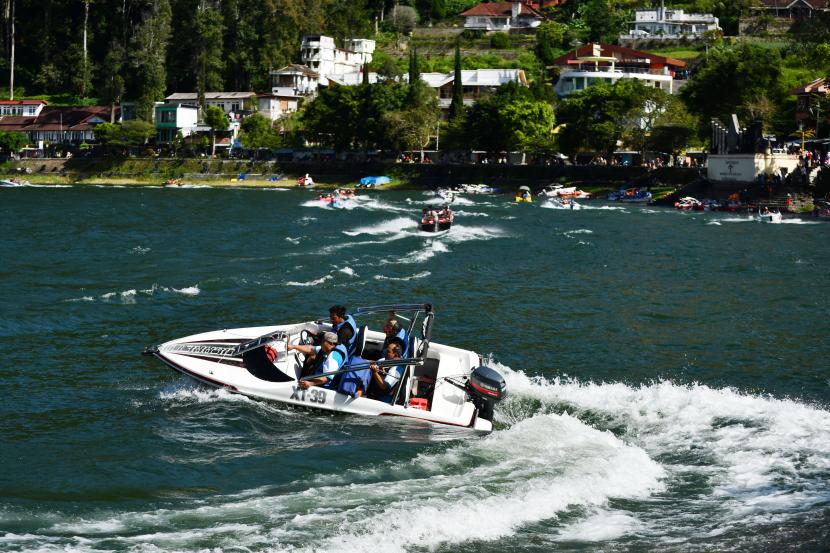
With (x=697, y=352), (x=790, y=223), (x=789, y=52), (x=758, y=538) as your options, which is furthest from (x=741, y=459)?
(x=789, y=52)

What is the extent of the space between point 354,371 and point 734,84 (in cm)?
10077

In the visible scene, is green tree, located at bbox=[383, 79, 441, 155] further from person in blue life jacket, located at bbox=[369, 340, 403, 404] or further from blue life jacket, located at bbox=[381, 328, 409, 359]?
person in blue life jacket, located at bbox=[369, 340, 403, 404]

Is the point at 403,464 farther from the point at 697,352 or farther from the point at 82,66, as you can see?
the point at 82,66

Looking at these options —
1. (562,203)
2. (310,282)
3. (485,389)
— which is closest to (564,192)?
(562,203)

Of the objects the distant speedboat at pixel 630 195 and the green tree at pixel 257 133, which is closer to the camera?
the distant speedboat at pixel 630 195

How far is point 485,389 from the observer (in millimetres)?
24594

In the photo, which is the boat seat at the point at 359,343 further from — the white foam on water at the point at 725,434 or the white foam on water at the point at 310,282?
the white foam on water at the point at 310,282

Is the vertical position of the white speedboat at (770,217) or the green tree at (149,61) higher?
the green tree at (149,61)

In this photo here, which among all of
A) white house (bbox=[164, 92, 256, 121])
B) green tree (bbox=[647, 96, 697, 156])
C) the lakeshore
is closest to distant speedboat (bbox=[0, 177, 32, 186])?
the lakeshore

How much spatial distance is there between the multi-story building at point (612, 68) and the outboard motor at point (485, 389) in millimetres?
131005

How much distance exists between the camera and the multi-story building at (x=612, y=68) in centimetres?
15275

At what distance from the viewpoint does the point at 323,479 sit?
72.3ft

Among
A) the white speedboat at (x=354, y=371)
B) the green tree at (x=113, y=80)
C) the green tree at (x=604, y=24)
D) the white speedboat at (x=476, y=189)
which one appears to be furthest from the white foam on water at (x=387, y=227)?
the green tree at (x=604, y=24)

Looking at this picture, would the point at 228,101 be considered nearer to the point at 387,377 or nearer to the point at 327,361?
the point at 327,361
